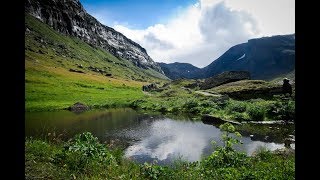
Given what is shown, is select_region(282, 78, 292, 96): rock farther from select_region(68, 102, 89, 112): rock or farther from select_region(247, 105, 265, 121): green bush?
select_region(68, 102, 89, 112): rock

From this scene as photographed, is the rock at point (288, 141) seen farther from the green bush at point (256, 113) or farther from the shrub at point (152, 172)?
the shrub at point (152, 172)

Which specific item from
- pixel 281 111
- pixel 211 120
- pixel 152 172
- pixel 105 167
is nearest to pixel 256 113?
pixel 281 111

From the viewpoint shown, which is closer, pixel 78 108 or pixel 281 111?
pixel 281 111

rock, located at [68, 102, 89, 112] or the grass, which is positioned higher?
the grass

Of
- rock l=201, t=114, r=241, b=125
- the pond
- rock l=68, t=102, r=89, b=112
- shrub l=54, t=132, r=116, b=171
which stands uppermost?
shrub l=54, t=132, r=116, b=171

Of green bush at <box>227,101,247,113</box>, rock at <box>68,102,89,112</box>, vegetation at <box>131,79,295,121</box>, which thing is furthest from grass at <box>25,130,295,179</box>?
rock at <box>68,102,89,112</box>

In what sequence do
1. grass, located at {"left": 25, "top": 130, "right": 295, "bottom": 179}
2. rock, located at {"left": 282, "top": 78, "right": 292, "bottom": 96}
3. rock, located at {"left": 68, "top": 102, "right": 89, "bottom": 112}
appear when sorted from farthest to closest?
rock, located at {"left": 68, "top": 102, "right": 89, "bottom": 112} → rock, located at {"left": 282, "top": 78, "right": 292, "bottom": 96} → grass, located at {"left": 25, "top": 130, "right": 295, "bottom": 179}

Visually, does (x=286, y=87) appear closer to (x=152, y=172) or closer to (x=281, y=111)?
(x=281, y=111)

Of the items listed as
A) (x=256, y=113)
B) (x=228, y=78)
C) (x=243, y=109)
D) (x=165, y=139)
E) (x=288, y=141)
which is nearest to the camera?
(x=288, y=141)

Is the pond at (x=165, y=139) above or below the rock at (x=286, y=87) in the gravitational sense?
below

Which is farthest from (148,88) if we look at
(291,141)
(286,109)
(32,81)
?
(291,141)

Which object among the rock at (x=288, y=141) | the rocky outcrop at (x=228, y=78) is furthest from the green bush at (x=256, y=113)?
the rocky outcrop at (x=228, y=78)
